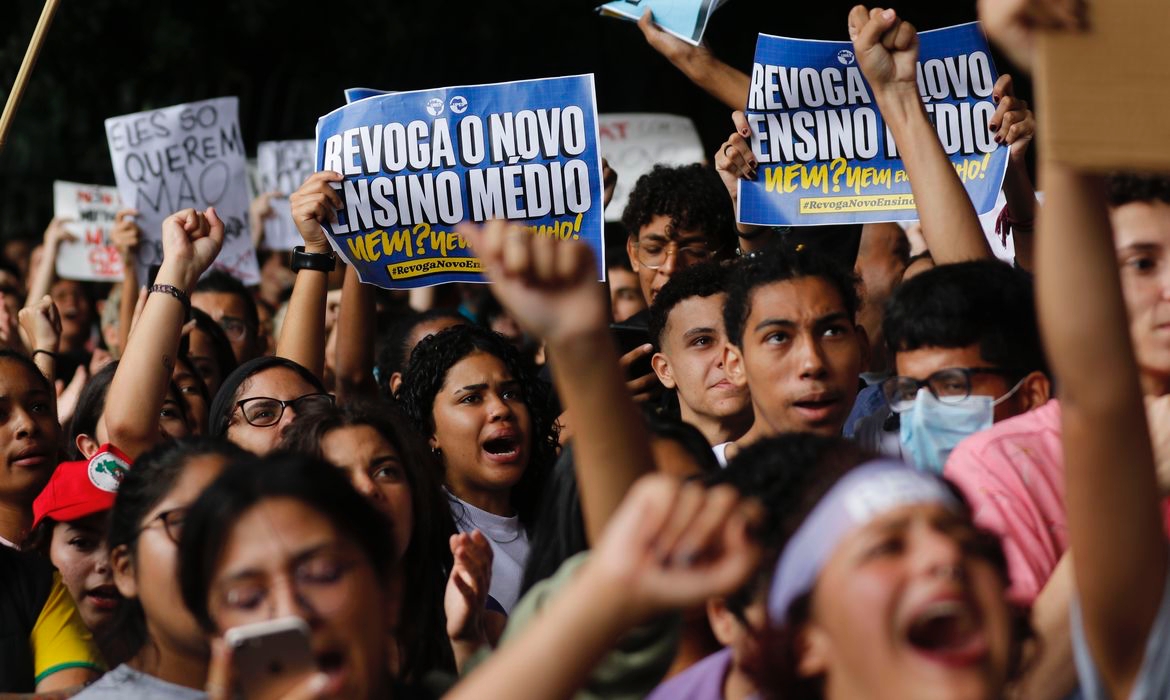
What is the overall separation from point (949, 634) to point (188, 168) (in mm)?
5737

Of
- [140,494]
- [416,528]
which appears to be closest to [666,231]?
[416,528]

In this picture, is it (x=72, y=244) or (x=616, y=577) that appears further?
(x=72, y=244)

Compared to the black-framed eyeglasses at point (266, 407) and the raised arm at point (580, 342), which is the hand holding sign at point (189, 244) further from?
the raised arm at point (580, 342)

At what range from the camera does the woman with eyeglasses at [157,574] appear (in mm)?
2834

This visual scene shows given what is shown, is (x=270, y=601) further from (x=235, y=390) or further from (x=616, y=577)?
(x=235, y=390)

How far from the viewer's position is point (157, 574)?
116 inches

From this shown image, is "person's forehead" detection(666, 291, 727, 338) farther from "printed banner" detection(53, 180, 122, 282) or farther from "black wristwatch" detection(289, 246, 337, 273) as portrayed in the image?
"printed banner" detection(53, 180, 122, 282)

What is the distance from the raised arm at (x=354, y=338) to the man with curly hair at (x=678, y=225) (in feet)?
3.33

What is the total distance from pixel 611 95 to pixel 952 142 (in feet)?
22.7

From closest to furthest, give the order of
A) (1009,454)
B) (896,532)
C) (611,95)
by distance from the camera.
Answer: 1. (896,532)
2. (1009,454)
3. (611,95)

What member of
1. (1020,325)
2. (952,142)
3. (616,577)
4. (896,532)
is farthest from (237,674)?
(952,142)

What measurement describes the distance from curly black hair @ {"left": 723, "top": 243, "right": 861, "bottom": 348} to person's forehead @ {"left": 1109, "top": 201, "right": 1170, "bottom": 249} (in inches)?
48.2

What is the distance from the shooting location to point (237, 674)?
2.28 m

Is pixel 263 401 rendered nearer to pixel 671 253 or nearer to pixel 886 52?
pixel 671 253
